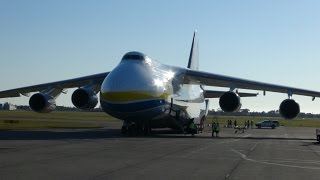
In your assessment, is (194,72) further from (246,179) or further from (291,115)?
(246,179)

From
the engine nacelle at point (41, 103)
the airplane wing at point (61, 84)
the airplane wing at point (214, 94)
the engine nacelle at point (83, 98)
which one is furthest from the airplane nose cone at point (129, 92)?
the airplane wing at point (214, 94)

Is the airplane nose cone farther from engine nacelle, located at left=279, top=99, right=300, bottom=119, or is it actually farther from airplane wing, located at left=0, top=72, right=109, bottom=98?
engine nacelle, located at left=279, top=99, right=300, bottom=119

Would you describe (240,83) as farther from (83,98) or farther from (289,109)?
(83,98)

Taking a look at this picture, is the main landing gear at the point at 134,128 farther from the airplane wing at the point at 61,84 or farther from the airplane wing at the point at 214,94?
the airplane wing at the point at 214,94

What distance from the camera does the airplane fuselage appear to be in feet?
102

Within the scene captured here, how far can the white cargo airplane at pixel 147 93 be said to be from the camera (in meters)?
31.4

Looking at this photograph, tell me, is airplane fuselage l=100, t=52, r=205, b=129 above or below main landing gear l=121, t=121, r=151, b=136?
above

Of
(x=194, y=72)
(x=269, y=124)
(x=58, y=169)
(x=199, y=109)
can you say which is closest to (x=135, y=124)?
(x=194, y=72)

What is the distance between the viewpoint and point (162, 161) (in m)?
15.8

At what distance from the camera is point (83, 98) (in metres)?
35.8

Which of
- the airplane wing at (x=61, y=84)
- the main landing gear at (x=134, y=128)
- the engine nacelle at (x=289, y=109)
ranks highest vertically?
the airplane wing at (x=61, y=84)

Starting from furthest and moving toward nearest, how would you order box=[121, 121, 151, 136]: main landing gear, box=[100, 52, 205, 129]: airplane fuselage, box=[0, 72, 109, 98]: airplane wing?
box=[0, 72, 109, 98]: airplane wing, box=[121, 121, 151, 136]: main landing gear, box=[100, 52, 205, 129]: airplane fuselage

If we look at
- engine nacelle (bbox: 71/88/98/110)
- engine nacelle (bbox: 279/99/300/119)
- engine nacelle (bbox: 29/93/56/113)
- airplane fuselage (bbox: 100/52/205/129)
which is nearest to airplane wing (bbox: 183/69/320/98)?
engine nacelle (bbox: 279/99/300/119)

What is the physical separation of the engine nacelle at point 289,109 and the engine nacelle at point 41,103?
16.0 metres
